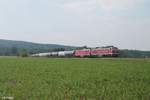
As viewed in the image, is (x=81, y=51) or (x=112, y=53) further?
(x=81, y=51)

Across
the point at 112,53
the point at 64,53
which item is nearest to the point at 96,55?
the point at 112,53

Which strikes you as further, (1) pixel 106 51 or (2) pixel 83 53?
(2) pixel 83 53

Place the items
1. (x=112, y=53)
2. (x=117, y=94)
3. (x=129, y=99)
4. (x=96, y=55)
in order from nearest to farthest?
(x=129, y=99)
(x=117, y=94)
(x=112, y=53)
(x=96, y=55)

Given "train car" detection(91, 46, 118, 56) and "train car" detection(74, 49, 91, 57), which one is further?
"train car" detection(74, 49, 91, 57)

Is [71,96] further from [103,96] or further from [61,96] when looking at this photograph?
[103,96]

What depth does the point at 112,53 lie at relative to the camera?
89.5m

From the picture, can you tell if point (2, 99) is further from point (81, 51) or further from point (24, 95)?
point (81, 51)

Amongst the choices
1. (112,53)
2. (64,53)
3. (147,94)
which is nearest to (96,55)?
(112,53)

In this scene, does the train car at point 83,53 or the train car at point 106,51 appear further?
the train car at point 83,53

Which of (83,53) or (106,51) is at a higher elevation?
(106,51)

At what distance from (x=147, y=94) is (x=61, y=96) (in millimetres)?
3544

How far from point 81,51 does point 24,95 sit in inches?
3494

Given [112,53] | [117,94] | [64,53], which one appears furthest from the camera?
[64,53]

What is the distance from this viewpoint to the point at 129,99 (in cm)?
1280
